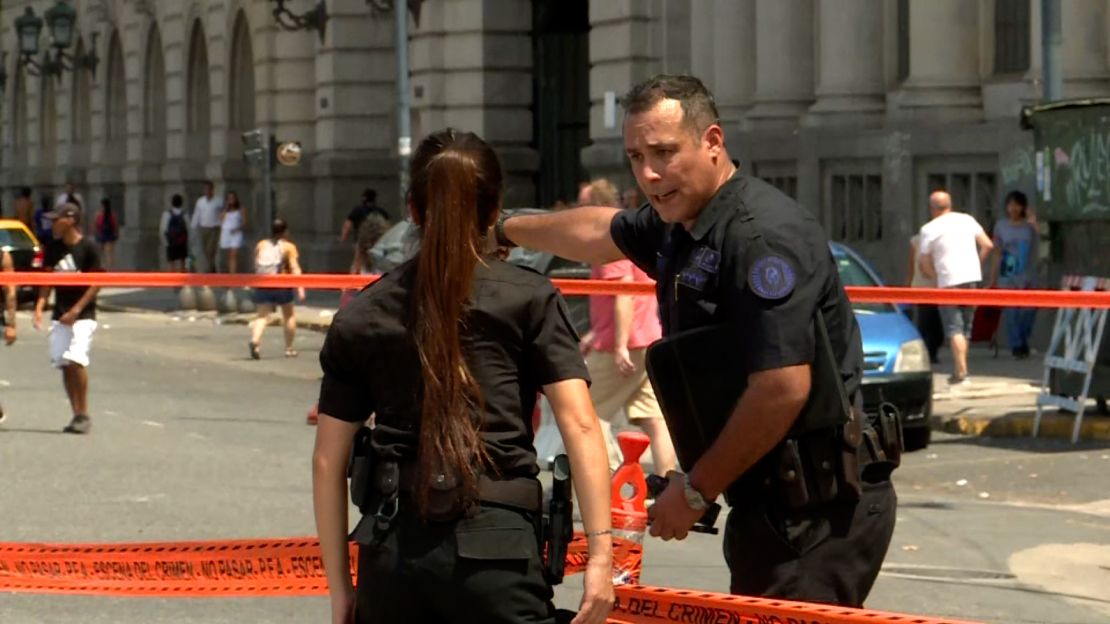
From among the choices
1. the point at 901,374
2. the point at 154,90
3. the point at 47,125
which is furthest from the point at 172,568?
the point at 47,125

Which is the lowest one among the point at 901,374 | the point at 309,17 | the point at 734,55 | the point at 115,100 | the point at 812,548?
the point at 901,374

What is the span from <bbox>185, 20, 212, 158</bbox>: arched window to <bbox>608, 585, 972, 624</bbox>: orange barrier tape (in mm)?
42334

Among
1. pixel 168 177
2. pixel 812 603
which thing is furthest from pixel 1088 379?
pixel 168 177

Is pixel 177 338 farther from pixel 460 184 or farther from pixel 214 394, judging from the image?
pixel 460 184

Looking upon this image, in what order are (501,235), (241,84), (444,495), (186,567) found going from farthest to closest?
(241,84), (186,567), (501,235), (444,495)

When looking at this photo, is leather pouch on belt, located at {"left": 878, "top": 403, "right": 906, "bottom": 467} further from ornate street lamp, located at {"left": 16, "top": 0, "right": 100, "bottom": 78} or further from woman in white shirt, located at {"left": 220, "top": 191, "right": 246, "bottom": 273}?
ornate street lamp, located at {"left": 16, "top": 0, "right": 100, "bottom": 78}

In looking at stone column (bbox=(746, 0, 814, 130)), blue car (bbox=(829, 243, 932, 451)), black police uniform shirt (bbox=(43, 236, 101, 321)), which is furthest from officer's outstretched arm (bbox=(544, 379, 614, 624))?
stone column (bbox=(746, 0, 814, 130))

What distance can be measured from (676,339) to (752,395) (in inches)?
8.4

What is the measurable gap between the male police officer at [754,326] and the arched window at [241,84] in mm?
39947

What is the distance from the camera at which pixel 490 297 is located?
4.60 meters

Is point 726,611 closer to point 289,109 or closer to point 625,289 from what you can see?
point 625,289

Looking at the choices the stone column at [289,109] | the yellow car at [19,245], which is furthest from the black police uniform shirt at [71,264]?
the stone column at [289,109]

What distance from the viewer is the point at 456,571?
14.8 feet

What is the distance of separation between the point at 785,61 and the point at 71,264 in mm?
12667
